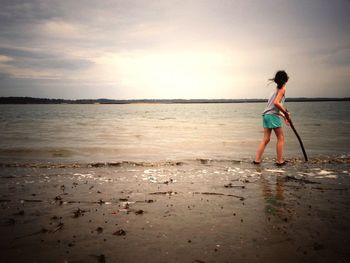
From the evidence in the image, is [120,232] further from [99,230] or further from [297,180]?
[297,180]

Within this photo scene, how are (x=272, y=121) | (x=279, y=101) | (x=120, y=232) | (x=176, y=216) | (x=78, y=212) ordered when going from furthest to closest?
(x=272, y=121), (x=279, y=101), (x=78, y=212), (x=176, y=216), (x=120, y=232)

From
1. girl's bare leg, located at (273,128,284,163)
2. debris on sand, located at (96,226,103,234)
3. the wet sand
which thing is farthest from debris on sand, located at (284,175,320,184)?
debris on sand, located at (96,226,103,234)

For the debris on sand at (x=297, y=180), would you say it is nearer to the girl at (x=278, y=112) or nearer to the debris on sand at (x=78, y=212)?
the girl at (x=278, y=112)

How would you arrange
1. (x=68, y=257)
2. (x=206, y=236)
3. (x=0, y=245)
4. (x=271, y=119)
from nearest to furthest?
1. (x=68, y=257)
2. (x=0, y=245)
3. (x=206, y=236)
4. (x=271, y=119)

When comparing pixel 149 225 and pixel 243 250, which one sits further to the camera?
pixel 149 225

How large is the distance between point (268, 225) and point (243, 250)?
32.6 inches

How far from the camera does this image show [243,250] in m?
3.23

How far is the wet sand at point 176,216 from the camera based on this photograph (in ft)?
10.5

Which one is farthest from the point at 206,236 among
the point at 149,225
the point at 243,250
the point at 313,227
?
the point at 313,227

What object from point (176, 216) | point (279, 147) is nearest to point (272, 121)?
point (279, 147)

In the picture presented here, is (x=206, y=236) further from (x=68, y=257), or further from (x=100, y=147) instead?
(x=100, y=147)

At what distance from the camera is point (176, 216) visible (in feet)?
14.2

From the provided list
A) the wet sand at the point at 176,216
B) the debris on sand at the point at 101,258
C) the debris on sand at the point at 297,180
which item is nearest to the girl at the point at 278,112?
the wet sand at the point at 176,216

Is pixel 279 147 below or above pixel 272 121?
below
